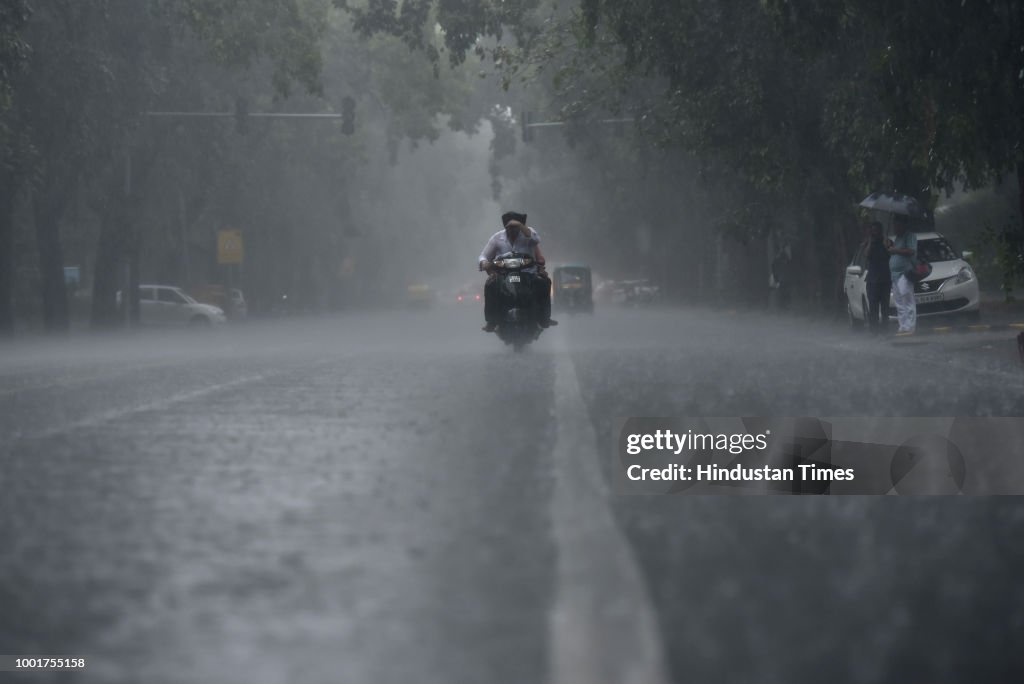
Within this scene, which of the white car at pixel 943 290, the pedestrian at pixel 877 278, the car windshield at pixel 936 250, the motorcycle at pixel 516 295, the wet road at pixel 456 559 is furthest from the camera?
the car windshield at pixel 936 250

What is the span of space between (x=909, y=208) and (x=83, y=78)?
1808cm

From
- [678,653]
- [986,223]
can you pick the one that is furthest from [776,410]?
[678,653]

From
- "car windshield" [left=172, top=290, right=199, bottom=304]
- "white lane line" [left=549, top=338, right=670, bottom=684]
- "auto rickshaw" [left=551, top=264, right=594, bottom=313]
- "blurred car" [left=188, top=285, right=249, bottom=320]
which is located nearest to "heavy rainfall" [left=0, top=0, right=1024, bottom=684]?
"white lane line" [left=549, top=338, right=670, bottom=684]

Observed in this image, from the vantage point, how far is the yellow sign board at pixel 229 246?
58281mm

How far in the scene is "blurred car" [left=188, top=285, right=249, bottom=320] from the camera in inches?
2424

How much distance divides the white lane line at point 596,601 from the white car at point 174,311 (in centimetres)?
4619

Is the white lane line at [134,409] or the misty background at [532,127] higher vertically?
the misty background at [532,127]

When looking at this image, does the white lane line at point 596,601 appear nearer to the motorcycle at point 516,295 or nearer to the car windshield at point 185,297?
the motorcycle at point 516,295

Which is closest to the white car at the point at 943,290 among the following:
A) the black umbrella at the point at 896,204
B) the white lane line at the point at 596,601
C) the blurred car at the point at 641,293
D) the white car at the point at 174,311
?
the black umbrella at the point at 896,204

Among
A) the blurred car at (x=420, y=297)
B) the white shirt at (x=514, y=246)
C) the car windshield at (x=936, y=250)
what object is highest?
the white shirt at (x=514, y=246)

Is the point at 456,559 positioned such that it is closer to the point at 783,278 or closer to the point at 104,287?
the point at 104,287

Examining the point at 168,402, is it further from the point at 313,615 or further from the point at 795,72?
the point at 795,72

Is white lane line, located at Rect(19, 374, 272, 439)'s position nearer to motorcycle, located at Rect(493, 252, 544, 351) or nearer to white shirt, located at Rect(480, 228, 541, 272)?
motorcycle, located at Rect(493, 252, 544, 351)

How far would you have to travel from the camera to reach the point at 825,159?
3284cm
